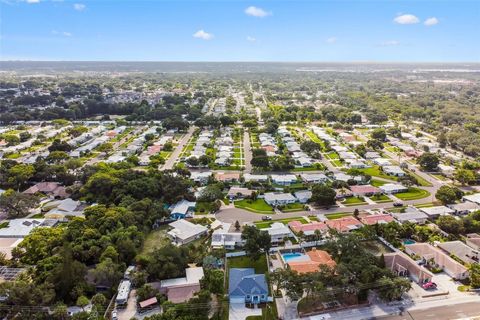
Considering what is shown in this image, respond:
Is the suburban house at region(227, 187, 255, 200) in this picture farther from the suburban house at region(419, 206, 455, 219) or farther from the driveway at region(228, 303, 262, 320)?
the suburban house at region(419, 206, 455, 219)

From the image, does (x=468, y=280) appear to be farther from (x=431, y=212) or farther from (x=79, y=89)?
(x=79, y=89)

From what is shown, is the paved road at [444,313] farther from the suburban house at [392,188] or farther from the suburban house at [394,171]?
the suburban house at [394,171]

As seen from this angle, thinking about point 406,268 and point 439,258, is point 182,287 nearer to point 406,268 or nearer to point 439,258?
point 406,268

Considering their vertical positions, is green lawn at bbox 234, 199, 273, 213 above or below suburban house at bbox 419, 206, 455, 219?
below

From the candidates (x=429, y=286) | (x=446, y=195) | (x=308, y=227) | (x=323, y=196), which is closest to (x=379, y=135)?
(x=446, y=195)

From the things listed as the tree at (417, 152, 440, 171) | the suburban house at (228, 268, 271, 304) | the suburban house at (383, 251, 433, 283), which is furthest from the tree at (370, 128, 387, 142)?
the suburban house at (228, 268, 271, 304)

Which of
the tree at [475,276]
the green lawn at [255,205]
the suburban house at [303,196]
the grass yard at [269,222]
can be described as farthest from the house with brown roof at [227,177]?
the tree at [475,276]
